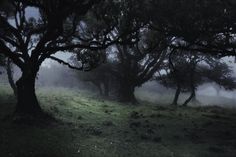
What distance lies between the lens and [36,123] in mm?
24203

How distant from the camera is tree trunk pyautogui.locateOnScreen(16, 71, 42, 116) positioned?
26.1 m

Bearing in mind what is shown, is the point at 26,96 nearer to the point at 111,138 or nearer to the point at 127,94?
the point at 111,138

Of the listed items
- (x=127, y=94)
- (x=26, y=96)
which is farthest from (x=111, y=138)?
(x=127, y=94)

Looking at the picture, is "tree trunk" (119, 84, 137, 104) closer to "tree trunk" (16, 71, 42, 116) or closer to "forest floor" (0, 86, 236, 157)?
"forest floor" (0, 86, 236, 157)

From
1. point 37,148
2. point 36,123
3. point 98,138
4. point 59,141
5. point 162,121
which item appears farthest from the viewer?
point 162,121

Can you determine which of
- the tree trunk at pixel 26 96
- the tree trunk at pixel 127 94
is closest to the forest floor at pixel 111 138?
the tree trunk at pixel 26 96

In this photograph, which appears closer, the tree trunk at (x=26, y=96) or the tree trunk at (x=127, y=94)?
the tree trunk at (x=26, y=96)

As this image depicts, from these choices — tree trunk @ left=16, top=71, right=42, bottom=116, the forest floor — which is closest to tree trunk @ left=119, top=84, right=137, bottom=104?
the forest floor

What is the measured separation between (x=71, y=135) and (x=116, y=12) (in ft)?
35.4

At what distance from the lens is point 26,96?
26.4m

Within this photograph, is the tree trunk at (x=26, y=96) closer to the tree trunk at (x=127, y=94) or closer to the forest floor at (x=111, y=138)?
the forest floor at (x=111, y=138)

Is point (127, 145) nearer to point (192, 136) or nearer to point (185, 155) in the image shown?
point (185, 155)

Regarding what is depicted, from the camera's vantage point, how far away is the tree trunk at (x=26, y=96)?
2612 centimetres

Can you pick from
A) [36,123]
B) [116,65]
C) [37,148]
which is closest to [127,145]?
[37,148]
